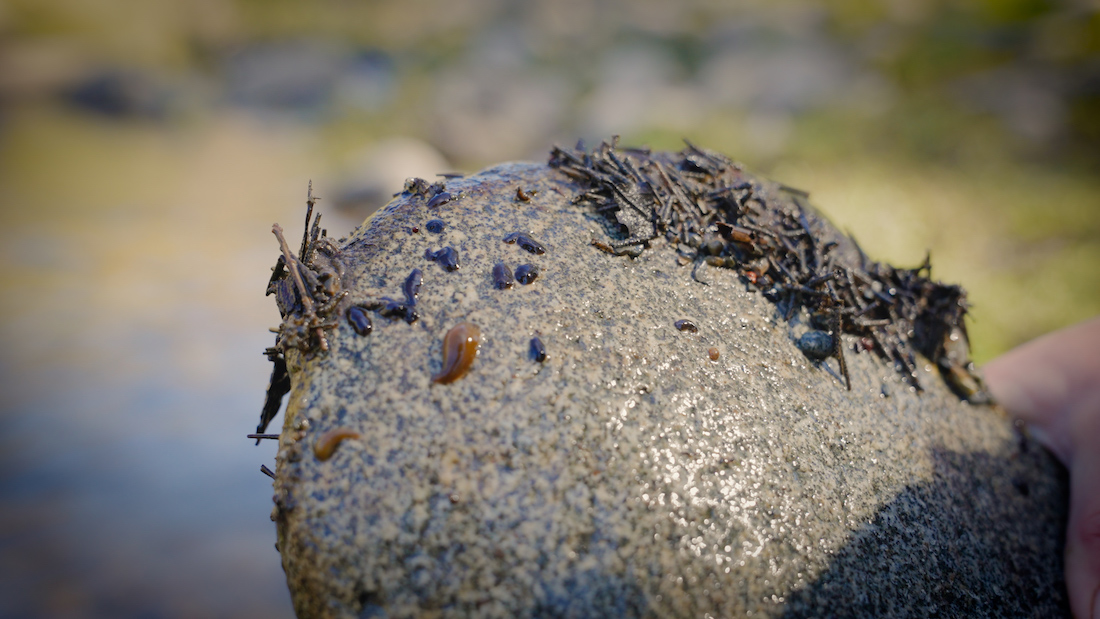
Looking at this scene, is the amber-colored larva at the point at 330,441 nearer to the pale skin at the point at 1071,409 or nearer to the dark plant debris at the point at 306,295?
the dark plant debris at the point at 306,295

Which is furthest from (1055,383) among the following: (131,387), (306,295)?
(131,387)

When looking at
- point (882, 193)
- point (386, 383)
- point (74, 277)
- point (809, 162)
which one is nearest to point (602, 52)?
point (809, 162)

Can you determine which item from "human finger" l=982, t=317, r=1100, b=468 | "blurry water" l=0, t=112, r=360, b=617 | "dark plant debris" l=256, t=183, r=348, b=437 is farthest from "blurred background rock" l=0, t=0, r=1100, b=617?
"dark plant debris" l=256, t=183, r=348, b=437

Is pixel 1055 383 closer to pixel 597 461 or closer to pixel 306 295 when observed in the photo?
pixel 597 461

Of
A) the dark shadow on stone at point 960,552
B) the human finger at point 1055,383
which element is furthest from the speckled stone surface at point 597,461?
the human finger at point 1055,383

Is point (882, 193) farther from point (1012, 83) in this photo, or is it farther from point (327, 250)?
point (327, 250)
